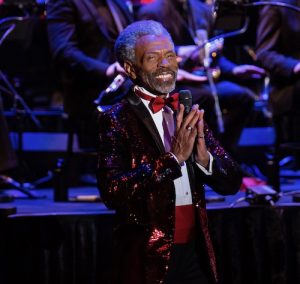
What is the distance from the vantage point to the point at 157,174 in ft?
8.82

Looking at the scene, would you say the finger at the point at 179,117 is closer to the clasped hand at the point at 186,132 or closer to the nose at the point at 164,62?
the clasped hand at the point at 186,132

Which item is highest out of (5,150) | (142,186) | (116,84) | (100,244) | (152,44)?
(152,44)

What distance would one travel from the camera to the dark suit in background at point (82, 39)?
4.97m

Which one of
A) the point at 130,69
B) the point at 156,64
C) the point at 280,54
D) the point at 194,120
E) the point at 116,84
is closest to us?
the point at 194,120

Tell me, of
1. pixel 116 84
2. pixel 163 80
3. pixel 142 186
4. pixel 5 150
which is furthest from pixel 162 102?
pixel 5 150

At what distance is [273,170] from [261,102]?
169 cm

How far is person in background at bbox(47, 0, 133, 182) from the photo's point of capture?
4973mm

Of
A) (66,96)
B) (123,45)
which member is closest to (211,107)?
(66,96)

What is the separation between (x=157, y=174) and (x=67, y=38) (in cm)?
251

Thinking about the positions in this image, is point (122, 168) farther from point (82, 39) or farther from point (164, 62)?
point (82, 39)

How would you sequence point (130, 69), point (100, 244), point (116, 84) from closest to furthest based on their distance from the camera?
1. point (130, 69)
2. point (100, 244)
3. point (116, 84)

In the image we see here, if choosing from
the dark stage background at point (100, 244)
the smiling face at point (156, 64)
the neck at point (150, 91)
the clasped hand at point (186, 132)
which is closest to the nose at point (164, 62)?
the smiling face at point (156, 64)

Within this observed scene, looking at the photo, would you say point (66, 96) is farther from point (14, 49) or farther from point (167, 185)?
point (167, 185)

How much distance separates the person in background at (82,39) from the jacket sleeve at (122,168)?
207 cm
